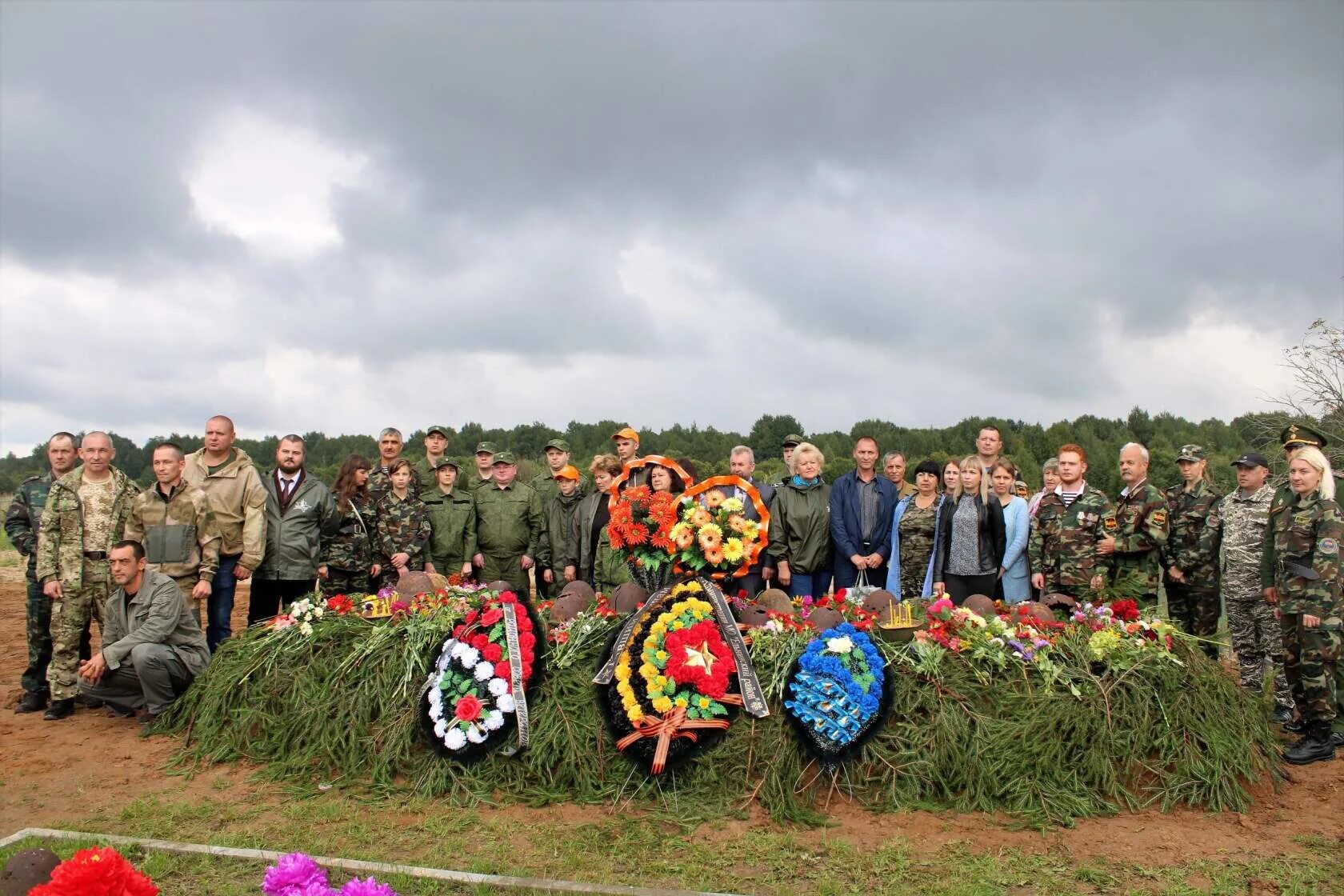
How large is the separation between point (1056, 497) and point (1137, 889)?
3332mm

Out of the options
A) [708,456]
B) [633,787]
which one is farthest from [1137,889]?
[708,456]

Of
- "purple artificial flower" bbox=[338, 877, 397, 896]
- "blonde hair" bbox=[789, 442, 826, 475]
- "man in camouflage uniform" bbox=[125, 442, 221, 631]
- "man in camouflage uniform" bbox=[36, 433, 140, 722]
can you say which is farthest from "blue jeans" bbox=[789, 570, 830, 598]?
"man in camouflage uniform" bbox=[36, 433, 140, 722]

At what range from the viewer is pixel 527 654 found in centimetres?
525

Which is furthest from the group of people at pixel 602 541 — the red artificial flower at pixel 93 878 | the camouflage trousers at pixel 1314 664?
the red artificial flower at pixel 93 878

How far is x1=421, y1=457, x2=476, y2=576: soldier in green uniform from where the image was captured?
303 inches

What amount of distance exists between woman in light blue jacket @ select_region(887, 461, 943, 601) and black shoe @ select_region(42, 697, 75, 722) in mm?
6467

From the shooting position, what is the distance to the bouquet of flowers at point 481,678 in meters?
5.02

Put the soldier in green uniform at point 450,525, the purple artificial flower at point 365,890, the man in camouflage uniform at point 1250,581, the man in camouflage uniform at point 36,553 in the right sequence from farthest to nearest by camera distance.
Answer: the soldier in green uniform at point 450,525 → the man in camouflage uniform at point 36,553 → the man in camouflage uniform at point 1250,581 → the purple artificial flower at point 365,890

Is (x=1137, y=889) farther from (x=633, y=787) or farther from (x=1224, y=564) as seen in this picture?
(x=1224, y=564)

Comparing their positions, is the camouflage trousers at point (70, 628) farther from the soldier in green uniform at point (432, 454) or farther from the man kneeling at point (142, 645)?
the soldier in green uniform at point (432, 454)

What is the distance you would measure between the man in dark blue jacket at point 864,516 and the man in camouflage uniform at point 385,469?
3676mm

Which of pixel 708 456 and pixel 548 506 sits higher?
pixel 708 456

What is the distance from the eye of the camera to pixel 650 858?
4.15 metres

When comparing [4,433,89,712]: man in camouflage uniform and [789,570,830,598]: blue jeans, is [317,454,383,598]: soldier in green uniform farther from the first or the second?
[789,570,830,598]: blue jeans
